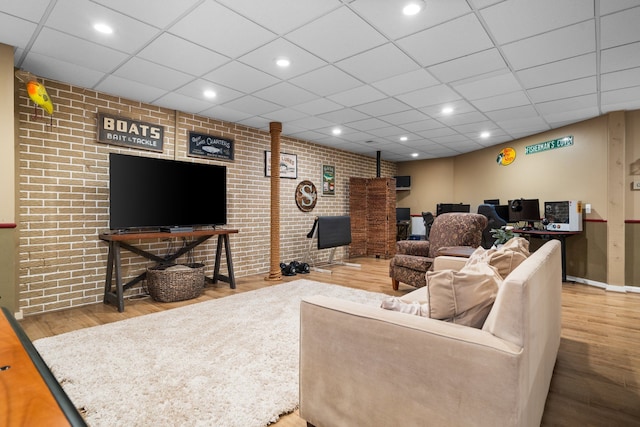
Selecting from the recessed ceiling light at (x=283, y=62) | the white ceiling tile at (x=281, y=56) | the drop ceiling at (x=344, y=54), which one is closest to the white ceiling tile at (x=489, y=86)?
the drop ceiling at (x=344, y=54)

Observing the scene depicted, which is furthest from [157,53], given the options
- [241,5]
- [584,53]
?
[584,53]

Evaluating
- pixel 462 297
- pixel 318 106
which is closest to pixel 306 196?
pixel 318 106

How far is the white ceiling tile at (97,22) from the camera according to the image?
233 cm

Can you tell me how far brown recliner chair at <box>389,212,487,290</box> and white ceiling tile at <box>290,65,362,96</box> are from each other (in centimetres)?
226

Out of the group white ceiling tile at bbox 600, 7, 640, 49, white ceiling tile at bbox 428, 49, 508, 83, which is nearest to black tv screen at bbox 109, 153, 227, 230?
white ceiling tile at bbox 428, 49, 508, 83

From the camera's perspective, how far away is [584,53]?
9.73 ft

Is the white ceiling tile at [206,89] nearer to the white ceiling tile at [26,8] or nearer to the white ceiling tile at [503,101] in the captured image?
the white ceiling tile at [26,8]

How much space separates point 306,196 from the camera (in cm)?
661

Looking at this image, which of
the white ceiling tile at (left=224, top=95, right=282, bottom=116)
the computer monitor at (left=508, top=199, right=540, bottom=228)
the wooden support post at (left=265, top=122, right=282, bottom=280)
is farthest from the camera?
the computer monitor at (left=508, top=199, right=540, bottom=228)

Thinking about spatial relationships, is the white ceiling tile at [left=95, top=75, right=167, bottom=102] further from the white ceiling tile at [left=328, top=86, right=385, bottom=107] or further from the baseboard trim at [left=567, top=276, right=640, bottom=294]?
the baseboard trim at [left=567, top=276, right=640, bottom=294]

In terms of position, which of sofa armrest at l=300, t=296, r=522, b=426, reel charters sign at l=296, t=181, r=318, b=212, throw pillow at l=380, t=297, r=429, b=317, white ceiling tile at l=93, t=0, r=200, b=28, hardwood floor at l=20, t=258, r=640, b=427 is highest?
white ceiling tile at l=93, t=0, r=200, b=28

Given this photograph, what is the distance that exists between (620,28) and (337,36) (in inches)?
88.9

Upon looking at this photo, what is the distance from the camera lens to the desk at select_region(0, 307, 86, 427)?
2.68 ft

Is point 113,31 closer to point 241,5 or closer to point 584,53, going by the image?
point 241,5
